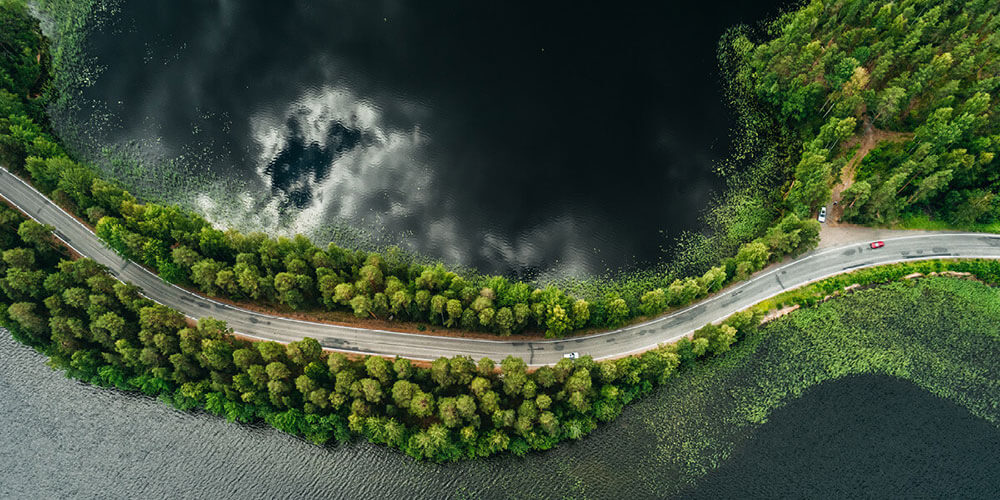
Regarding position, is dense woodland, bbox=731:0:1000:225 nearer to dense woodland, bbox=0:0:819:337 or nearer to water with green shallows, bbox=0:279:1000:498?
dense woodland, bbox=0:0:819:337

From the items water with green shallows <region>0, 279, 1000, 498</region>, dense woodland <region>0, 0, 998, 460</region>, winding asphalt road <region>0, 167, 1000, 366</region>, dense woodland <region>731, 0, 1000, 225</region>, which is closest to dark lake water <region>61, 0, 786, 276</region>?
dense woodland <region>0, 0, 998, 460</region>

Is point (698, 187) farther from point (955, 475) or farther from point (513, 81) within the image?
point (955, 475)

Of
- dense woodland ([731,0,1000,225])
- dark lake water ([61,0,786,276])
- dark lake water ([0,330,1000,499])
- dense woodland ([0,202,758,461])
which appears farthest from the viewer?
dark lake water ([61,0,786,276])

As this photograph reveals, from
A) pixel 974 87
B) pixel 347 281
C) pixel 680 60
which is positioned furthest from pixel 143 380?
pixel 974 87

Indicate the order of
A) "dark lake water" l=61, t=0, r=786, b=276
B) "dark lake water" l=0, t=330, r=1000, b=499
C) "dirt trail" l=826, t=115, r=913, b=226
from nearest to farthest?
"dark lake water" l=0, t=330, r=1000, b=499, "dirt trail" l=826, t=115, r=913, b=226, "dark lake water" l=61, t=0, r=786, b=276

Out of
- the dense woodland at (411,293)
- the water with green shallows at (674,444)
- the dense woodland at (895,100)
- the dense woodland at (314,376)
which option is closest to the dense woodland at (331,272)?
the dense woodland at (411,293)

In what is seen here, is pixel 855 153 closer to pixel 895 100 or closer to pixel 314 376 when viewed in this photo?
pixel 895 100

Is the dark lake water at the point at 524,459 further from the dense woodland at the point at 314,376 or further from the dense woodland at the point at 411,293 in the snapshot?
the dense woodland at the point at 411,293
